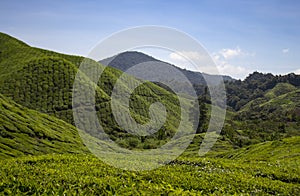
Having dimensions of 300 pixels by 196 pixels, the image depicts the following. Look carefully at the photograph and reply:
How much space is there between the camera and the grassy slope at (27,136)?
80.9 meters

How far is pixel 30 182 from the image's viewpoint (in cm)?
1457

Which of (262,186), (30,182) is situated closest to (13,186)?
(30,182)

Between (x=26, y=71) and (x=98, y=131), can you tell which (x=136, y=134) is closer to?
(x=98, y=131)

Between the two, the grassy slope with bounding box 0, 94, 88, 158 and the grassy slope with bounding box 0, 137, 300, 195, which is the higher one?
the grassy slope with bounding box 0, 137, 300, 195

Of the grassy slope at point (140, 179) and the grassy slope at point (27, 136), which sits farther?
the grassy slope at point (27, 136)

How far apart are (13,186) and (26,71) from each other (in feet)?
643

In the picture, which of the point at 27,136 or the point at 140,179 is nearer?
the point at 140,179

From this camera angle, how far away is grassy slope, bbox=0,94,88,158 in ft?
265

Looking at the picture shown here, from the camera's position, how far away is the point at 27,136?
92312mm

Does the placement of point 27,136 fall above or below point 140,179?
below

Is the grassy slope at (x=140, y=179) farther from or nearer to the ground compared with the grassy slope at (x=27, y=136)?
farther from the ground

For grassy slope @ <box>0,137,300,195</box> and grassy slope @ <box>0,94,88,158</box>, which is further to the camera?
grassy slope @ <box>0,94,88,158</box>

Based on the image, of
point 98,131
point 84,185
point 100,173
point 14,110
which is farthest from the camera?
point 98,131

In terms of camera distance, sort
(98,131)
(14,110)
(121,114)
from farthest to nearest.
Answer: (121,114)
(98,131)
(14,110)
